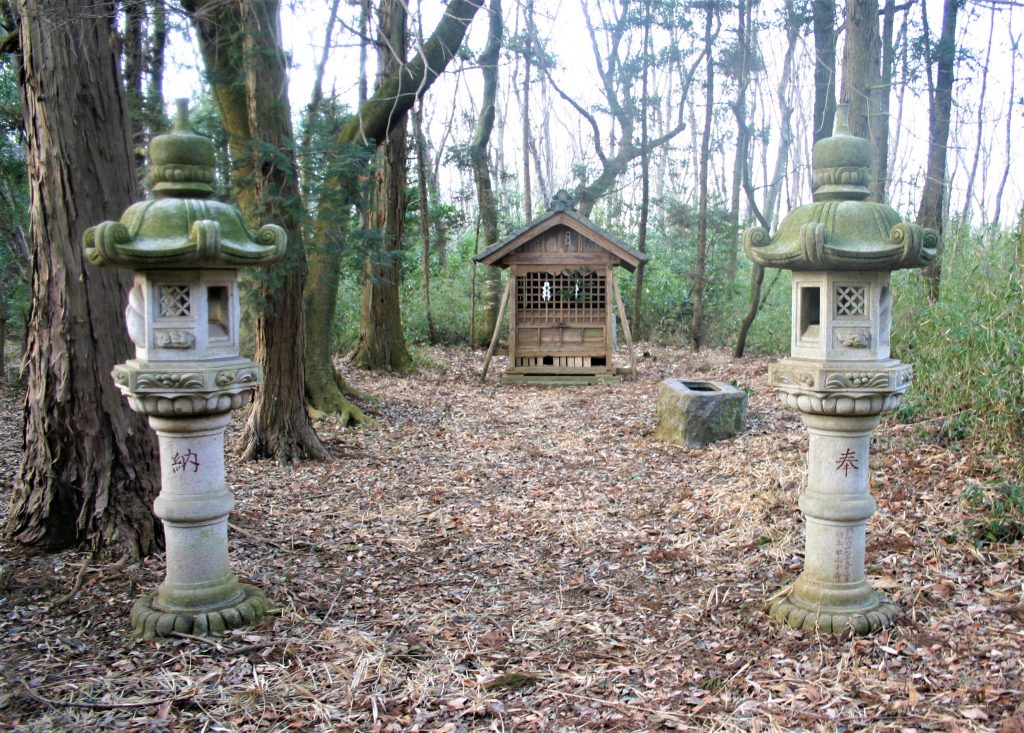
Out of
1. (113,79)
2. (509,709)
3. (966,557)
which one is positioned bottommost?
(509,709)

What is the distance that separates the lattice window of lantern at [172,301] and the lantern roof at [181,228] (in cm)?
12

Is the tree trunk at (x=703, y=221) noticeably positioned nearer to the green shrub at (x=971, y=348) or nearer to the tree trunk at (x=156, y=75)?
the green shrub at (x=971, y=348)

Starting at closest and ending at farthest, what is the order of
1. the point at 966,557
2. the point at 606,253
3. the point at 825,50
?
the point at 966,557 → the point at 606,253 → the point at 825,50

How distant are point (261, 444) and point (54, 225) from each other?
317 cm

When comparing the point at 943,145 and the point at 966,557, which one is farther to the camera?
the point at 943,145

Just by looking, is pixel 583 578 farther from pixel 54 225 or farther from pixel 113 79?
pixel 113 79

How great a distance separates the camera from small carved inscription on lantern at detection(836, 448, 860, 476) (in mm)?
3773

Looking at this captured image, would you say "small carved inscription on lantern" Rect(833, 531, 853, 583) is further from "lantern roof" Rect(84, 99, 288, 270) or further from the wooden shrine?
the wooden shrine

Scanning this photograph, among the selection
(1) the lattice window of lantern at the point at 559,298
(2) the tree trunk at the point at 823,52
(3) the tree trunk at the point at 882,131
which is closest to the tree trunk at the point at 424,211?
(1) the lattice window of lantern at the point at 559,298

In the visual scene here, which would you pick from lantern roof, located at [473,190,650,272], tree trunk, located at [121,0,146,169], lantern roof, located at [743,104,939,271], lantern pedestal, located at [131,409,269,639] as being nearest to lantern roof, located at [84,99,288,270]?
lantern pedestal, located at [131,409,269,639]

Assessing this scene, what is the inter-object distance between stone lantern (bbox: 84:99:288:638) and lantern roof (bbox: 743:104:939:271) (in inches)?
96.3

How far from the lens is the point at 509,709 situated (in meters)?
3.30

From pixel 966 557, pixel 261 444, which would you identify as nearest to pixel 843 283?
pixel 966 557

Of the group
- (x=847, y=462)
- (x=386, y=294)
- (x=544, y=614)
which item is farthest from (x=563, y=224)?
(x=847, y=462)
